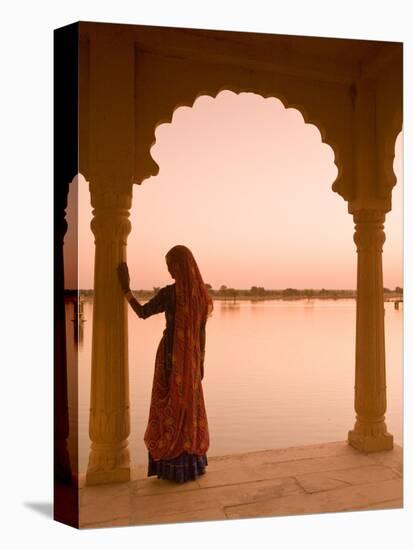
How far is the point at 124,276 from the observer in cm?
319

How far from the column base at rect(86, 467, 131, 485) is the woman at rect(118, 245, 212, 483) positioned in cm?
16

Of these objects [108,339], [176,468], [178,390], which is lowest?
[176,468]

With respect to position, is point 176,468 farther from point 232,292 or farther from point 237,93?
point 237,93

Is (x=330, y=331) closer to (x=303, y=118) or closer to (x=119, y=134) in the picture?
(x=303, y=118)

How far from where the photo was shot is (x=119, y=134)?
10.4 ft

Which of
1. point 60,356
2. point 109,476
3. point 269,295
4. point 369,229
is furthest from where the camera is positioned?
point 369,229

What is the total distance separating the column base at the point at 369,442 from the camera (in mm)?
3709

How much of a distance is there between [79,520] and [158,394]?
2.50ft

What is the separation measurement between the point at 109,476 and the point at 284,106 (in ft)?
7.63

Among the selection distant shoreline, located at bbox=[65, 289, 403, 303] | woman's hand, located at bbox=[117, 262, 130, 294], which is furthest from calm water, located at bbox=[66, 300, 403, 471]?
woman's hand, located at bbox=[117, 262, 130, 294]

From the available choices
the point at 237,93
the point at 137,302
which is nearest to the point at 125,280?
the point at 137,302

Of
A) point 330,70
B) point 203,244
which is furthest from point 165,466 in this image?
point 330,70

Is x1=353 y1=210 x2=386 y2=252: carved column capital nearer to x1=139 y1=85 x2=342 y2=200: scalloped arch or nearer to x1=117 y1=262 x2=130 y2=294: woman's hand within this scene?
x1=139 y1=85 x2=342 y2=200: scalloped arch

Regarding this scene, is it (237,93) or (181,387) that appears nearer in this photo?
(181,387)
